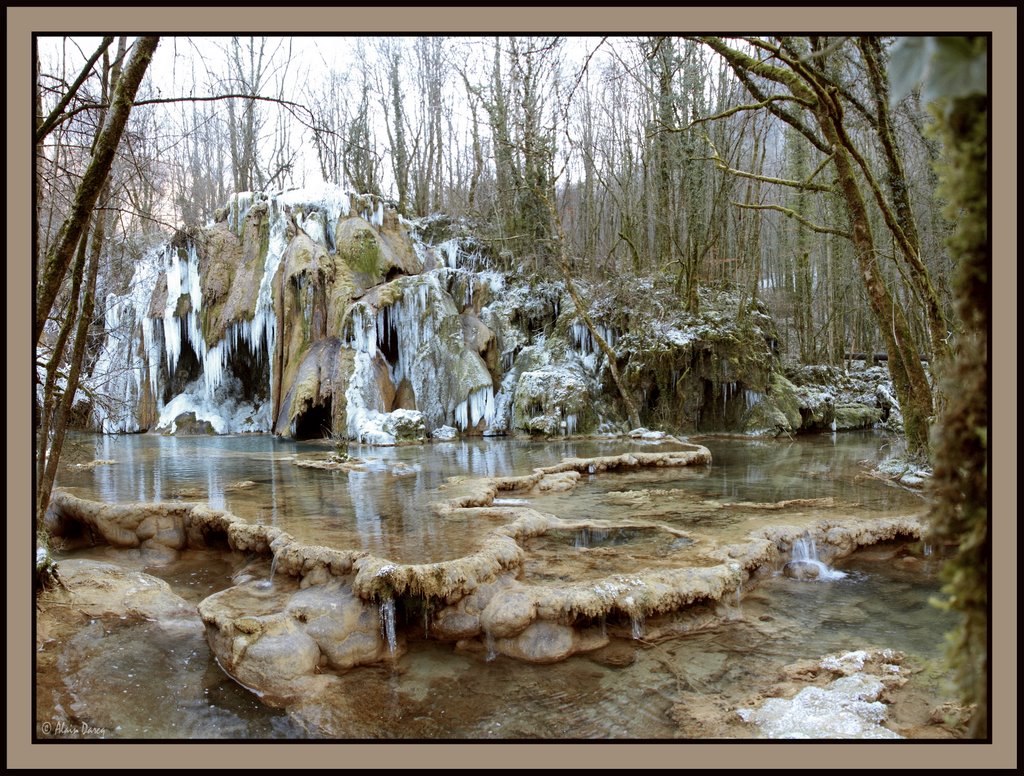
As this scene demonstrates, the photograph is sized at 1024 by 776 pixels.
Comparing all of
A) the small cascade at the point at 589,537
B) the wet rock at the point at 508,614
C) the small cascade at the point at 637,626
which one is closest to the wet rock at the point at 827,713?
the small cascade at the point at 637,626

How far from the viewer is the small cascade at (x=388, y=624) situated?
5.18 m

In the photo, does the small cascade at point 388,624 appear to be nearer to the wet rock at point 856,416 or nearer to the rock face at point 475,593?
the rock face at point 475,593

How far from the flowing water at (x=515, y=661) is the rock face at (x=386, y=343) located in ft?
23.7

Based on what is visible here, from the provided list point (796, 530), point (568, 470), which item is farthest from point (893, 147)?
point (568, 470)

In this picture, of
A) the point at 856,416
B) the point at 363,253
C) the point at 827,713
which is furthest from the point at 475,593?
the point at 856,416

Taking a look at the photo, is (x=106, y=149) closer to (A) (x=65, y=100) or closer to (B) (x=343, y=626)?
(A) (x=65, y=100)

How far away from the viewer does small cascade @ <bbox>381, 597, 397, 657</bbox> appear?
5176 millimetres

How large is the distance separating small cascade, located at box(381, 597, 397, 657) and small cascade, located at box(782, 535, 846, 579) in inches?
161

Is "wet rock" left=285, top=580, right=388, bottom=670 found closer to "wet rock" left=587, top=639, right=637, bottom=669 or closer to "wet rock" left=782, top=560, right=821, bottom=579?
"wet rock" left=587, top=639, right=637, bottom=669

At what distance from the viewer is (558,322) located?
20.4 metres

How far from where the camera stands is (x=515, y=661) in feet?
16.4

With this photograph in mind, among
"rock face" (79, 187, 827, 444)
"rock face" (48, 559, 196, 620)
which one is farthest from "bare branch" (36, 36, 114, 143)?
"rock face" (79, 187, 827, 444)

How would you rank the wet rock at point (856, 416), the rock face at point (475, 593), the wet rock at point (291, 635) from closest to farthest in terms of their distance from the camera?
1. the wet rock at point (291, 635)
2. the rock face at point (475, 593)
3. the wet rock at point (856, 416)
